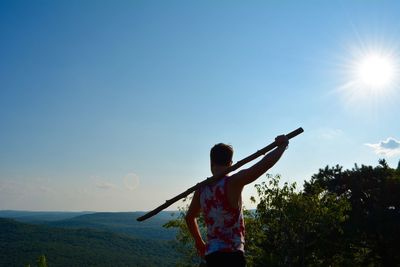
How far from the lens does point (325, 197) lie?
3856cm

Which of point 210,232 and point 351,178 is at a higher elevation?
point 351,178

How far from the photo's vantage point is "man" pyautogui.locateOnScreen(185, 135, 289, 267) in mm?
4234

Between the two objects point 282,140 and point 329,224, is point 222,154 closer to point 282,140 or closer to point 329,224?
point 282,140

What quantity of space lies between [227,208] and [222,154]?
597mm

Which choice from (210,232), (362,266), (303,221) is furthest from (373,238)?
(210,232)

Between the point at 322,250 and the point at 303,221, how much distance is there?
5966mm

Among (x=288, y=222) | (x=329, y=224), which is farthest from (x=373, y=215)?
(x=288, y=222)

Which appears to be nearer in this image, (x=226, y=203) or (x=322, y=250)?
(x=226, y=203)

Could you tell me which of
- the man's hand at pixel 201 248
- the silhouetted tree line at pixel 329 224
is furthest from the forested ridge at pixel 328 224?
the man's hand at pixel 201 248

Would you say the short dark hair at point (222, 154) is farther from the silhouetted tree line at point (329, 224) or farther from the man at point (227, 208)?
the silhouetted tree line at point (329, 224)

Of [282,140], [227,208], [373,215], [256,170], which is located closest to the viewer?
[256,170]

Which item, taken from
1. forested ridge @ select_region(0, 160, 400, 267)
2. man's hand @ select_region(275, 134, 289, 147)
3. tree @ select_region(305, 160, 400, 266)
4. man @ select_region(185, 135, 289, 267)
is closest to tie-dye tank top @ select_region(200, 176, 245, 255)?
man @ select_region(185, 135, 289, 267)

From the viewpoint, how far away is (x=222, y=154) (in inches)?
179

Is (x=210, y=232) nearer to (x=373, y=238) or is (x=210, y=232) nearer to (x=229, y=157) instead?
(x=229, y=157)
